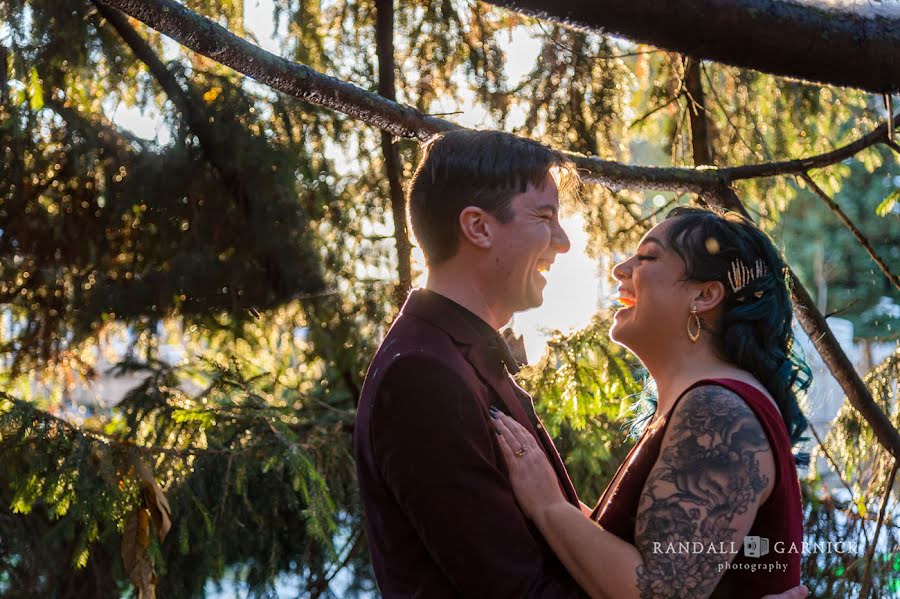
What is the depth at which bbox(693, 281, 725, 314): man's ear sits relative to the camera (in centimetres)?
216

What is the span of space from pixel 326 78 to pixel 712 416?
132 centimetres

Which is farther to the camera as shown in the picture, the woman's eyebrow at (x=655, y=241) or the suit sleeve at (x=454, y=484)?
the woman's eyebrow at (x=655, y=241)

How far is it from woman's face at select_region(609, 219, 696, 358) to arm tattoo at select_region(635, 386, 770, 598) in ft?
1.17

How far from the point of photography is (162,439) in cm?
411

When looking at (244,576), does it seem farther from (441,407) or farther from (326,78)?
(441,407)

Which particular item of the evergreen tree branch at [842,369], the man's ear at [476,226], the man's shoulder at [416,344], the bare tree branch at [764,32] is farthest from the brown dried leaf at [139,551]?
the bare tree branch at [764,32]

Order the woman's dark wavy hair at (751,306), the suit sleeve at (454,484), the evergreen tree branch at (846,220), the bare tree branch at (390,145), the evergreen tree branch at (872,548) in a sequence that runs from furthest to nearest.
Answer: the bare tree branch at (390,145) → the evergreen tree branch at (872,548) → the evergreen tree branch at (846,220) → the woman's dark wavy hair at (751,306) → the suit sleeve at (454,484)

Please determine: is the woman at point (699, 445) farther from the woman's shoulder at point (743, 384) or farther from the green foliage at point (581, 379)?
the green foliage at point (581, 379)

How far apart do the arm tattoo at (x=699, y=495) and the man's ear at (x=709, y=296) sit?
0.36 metres

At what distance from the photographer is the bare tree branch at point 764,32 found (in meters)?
1.51

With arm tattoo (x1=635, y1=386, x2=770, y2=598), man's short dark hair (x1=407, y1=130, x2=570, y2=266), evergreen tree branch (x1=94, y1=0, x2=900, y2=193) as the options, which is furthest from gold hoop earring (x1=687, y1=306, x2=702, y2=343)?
evergreen tree branch (x1=94, y1=0, x2=900, y2=193)

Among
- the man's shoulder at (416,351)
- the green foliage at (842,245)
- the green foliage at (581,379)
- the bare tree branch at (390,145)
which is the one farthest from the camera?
the green foliage at (842,245)

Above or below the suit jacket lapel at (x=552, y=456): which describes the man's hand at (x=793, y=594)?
below

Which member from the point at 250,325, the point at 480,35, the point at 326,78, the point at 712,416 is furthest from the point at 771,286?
the point at 250,325
